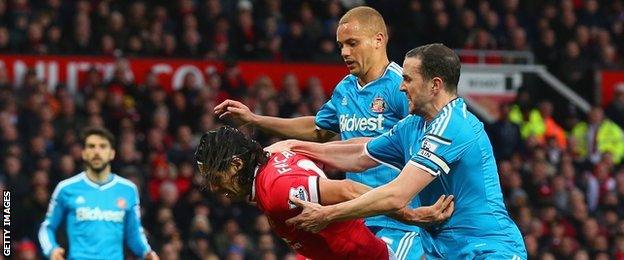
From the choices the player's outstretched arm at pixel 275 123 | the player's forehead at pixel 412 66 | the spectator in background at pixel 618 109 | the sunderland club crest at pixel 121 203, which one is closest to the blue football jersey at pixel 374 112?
the player's outstretched arm at pixel 275 123

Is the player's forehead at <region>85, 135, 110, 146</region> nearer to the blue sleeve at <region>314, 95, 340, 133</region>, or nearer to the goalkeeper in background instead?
the goalkeeper in background

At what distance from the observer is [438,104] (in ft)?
22.3

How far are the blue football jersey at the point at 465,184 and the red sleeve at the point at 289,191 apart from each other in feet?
1.69

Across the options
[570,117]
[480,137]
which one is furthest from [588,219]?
[480,137]

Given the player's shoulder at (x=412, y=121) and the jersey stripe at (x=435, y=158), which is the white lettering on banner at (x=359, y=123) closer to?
the player's shoulder at (x=412, y=121)

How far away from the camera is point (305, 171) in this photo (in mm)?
6793

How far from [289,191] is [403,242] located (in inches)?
53.8

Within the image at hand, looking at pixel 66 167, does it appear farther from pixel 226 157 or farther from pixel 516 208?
pixel 226 157

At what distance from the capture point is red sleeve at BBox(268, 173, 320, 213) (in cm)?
664

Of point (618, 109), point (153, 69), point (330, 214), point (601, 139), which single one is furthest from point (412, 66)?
point (618, 109)

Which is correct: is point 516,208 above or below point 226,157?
below

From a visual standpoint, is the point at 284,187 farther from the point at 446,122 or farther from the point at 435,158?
the point at 446,122

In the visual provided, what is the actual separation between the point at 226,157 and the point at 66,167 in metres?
8.00

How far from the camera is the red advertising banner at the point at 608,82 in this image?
70.8ft
